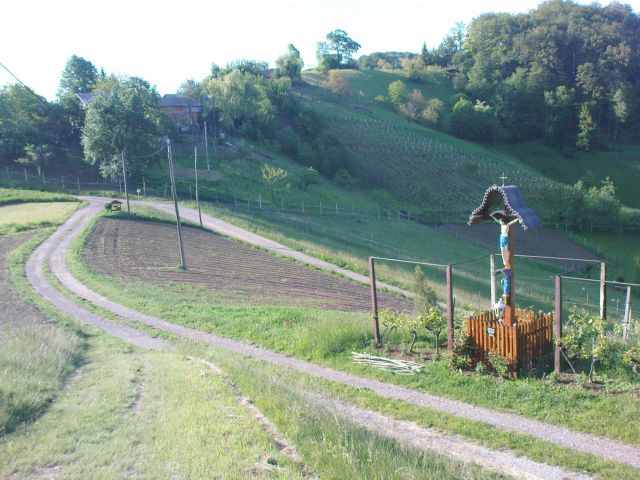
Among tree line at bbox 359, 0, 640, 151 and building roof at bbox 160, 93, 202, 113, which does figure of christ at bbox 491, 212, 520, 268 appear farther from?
tree line at bbox 359, 0, 640, 151

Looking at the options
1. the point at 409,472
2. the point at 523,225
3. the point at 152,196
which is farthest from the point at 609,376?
the point at 152,196

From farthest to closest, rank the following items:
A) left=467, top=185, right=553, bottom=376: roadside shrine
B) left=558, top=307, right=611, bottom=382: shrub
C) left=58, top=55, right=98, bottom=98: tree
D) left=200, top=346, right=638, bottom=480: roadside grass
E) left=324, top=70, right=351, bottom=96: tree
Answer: left=324, top=70, right=351, bottom=96: tree < left=58, top=55, right=98, bottom=98: tree < left=467, top=185, right=553, bottom=376: roadside shrine < left=558, top=307, right=611, bottom=382: shrub < left=200, top=346, right=638, bottom=480: roadside grass

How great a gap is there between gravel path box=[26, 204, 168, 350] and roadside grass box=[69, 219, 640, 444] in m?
1.61

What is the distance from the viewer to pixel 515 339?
12.6 meters

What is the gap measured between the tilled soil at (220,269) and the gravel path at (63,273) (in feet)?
5.44

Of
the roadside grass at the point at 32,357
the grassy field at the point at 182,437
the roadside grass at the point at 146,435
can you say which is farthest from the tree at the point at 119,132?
the roadside grass at the point at 146,435

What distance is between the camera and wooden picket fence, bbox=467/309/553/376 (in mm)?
12602

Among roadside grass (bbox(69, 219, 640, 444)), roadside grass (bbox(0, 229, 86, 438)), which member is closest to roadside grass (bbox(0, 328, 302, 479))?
roadside grass (bbox(0, 229, 86, 438))

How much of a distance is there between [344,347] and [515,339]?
469cm

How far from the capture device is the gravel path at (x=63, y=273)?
61.5ft

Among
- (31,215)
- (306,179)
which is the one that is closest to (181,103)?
(306,179)

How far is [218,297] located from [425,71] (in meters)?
120

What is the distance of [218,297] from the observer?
79.9 ft

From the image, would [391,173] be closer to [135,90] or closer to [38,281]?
[135,90]
